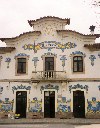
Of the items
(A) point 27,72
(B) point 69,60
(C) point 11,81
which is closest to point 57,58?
(B) point 69,60

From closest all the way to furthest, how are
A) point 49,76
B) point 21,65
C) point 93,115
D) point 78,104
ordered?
point 93,115 < point 49,76 < point 78,104 < point 21,65

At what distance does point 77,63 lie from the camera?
26344 millimetres

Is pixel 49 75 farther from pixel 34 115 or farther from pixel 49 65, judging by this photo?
pixel 34 115

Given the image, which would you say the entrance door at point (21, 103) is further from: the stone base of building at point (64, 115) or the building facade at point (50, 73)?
the stone base of building at point (64, 115)

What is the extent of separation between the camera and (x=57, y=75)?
25.7 meters

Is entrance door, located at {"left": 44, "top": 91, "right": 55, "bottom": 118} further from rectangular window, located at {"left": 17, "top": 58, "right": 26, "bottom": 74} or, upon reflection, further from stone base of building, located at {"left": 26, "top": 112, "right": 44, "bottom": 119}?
rectangular window, located at {"left": 17, "top": 58, "right": 26, "bottom": 74}

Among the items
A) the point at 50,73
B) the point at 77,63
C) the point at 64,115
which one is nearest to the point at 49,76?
the point at 50,73

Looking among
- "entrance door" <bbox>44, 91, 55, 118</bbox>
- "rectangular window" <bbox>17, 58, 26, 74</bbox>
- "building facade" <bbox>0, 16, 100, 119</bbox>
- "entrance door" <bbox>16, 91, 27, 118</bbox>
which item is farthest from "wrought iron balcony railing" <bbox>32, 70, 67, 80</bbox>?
"entrance door" <bbox>16, 91, 27, 118</bbox>

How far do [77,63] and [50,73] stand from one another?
9.40ft

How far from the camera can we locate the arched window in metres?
26.2

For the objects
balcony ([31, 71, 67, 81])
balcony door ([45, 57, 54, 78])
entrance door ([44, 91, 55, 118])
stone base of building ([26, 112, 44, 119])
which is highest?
balcony door ([45, 57, 54, 78])

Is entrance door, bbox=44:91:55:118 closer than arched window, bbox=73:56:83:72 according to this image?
Yes

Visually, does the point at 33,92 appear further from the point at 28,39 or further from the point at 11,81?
the point at 28,39

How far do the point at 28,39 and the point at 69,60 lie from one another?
4.62 meters
